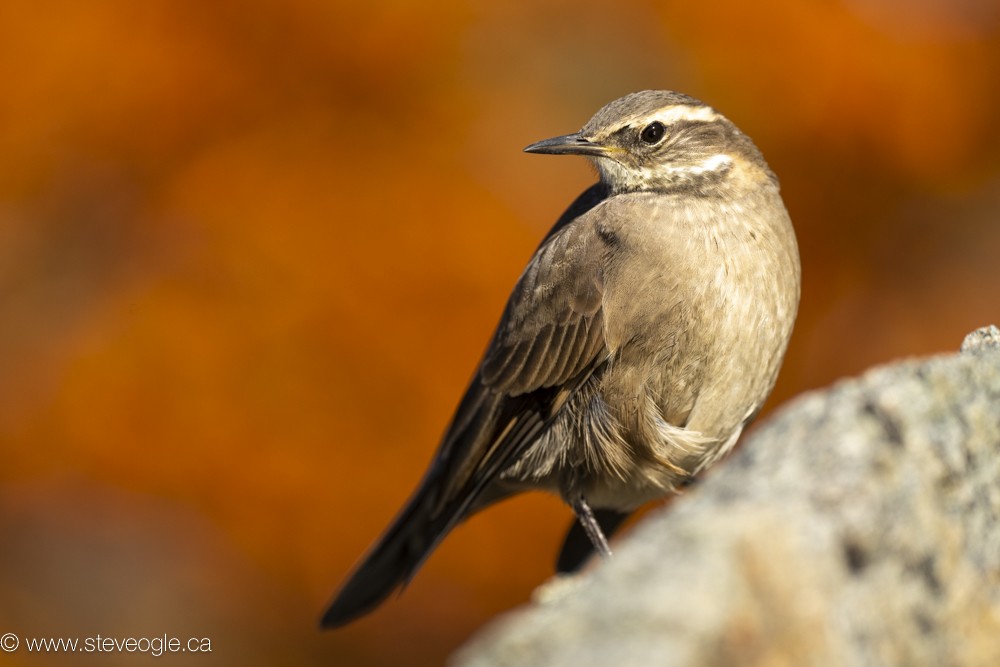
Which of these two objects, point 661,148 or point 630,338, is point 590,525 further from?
point 661,148

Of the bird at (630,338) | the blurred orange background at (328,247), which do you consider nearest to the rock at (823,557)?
the bird at (630,338)

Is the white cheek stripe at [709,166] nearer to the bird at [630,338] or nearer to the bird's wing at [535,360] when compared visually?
the bird at [630,338]

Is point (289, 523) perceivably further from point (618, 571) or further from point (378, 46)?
point (618, 571)

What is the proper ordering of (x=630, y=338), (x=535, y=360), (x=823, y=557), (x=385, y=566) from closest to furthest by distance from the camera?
(x=823, y=557) < (x=630, y=338) < (x=535, y=360) < (x=385, y=566)

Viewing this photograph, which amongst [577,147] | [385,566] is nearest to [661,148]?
[577,147]

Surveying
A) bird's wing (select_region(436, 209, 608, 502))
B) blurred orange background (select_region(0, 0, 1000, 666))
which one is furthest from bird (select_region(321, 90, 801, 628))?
blurred orange background (select_region(0, 0, 1000, 666))

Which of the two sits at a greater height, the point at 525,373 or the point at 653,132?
the point at 653,132

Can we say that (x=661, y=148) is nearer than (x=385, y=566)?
Yes
